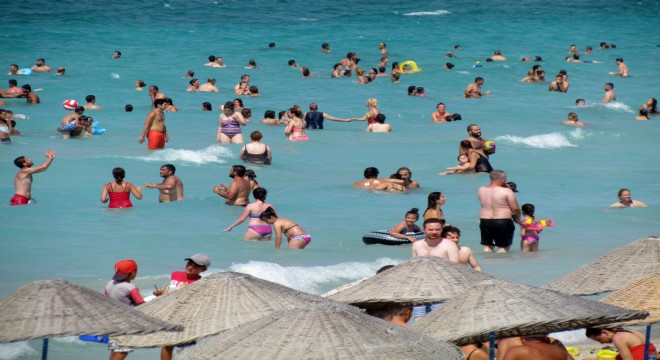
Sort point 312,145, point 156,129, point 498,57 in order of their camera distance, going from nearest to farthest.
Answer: point 156,129
point 312,145
point 498,57

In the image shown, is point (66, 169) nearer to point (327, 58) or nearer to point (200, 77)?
point (200, 77)

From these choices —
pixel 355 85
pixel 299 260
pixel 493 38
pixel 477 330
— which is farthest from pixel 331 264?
pixel 493 38

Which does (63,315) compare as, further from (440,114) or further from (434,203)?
(440,114)

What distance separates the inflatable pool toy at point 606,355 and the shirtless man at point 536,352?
98.2 inches

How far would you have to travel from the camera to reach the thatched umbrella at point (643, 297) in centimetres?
830

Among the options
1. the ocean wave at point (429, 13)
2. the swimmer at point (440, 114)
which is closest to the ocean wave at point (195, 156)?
the swimmer at point (440, 114)

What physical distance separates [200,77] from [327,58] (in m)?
6.95

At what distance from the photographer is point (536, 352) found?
23.9ft


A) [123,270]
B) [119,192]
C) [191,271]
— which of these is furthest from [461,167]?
[123,270]

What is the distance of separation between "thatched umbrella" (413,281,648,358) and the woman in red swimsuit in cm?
978

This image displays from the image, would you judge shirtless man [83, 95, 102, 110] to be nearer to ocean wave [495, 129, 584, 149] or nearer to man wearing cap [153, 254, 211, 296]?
ocean wave [495, 129, 584, 149]

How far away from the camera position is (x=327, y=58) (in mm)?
43312

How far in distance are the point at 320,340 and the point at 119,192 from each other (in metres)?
11.4

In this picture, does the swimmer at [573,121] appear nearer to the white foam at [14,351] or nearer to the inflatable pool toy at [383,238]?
the inflatable pool toy at [383,238]
